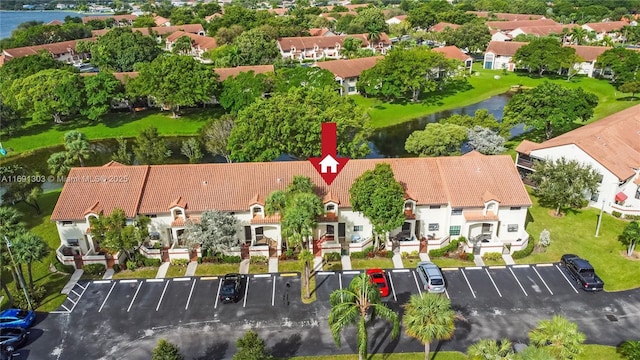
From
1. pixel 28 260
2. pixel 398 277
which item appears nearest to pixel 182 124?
pixel 28 260

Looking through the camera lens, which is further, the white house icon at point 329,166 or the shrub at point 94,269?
the white house icon at point 329,166

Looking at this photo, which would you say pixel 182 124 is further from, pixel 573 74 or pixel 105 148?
pixel 573 74

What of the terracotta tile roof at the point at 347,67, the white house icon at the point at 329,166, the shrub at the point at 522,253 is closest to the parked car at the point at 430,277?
the shrub at the point at 522,253

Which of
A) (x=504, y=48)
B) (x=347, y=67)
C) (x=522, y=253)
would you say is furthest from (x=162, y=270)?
(x=504, y=48)

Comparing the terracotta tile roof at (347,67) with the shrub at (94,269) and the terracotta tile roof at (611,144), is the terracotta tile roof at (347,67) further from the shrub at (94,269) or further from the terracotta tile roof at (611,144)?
the shrub at (94,269)

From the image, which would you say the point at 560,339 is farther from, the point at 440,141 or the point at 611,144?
the point at 611,144

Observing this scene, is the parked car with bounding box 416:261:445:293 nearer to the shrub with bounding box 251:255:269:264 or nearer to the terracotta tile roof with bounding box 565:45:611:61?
the shrub with bounding box 251:255:269:264
